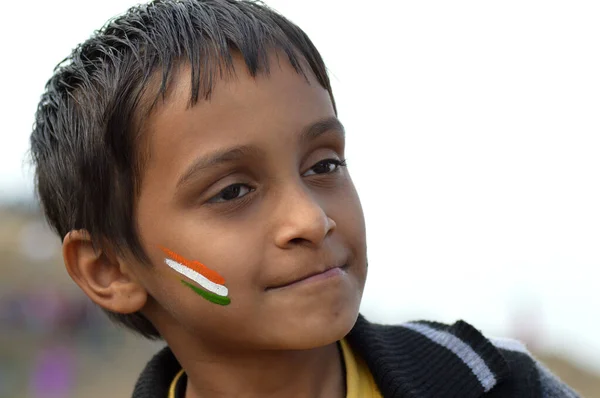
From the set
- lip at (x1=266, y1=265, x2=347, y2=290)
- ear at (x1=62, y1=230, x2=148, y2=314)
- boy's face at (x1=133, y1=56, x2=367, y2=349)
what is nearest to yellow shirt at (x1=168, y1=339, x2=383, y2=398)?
boy's face at (x1=133, y1=56, x2=367, y2=349)

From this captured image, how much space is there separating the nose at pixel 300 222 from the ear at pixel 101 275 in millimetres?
584

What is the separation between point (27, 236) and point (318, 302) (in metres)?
15.2

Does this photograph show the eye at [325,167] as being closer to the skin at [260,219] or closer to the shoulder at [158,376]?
the skin at [260,219]

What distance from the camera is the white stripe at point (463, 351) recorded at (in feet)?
6.43

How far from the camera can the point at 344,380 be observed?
6.85 ft

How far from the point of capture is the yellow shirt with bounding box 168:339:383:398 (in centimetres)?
201

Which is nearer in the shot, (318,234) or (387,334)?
(318,234)

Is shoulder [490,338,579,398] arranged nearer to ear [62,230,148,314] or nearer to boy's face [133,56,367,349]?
boy's face [133,56,367,349]

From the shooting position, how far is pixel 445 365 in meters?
2.03

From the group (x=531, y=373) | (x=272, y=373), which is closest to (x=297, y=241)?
(x=272, y=373)

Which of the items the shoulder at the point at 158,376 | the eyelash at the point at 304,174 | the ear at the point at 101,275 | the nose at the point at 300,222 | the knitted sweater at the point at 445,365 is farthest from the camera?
→ the shoulder at the point at 158,376

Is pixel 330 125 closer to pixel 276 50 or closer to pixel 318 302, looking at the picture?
pixel 276 50

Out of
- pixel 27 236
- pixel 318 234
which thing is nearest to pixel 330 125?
pixel 318 234

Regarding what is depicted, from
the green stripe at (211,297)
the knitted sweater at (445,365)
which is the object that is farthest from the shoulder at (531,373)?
the green stripe at (211,297)
